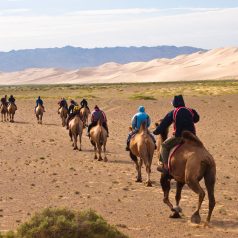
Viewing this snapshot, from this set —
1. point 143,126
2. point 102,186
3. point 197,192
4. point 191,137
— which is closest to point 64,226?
point 197,192

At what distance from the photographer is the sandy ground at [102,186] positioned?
10.0m

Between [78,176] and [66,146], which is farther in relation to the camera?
[66,146]

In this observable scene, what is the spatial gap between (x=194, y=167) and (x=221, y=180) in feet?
19.4

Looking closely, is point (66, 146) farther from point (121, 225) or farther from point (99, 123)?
point (121, 225)

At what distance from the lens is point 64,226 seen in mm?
7734

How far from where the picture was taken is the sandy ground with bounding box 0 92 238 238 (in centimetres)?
1004

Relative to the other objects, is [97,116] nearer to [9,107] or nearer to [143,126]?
[143,126]

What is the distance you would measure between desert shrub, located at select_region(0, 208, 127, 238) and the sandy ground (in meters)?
1.39

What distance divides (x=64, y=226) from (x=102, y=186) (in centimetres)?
612

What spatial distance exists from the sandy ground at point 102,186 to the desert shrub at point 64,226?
1.39 meters

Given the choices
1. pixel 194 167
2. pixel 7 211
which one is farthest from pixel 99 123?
pixel 194 167

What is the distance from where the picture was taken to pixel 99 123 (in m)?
18.0

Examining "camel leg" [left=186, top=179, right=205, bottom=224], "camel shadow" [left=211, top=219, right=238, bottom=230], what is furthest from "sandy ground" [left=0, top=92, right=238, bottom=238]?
"camel leg" [left=186, top=179, right=205, bottom=224]

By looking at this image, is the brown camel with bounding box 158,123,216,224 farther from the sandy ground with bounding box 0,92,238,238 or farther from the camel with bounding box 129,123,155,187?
the camel with bounding box 129,123,155,187
